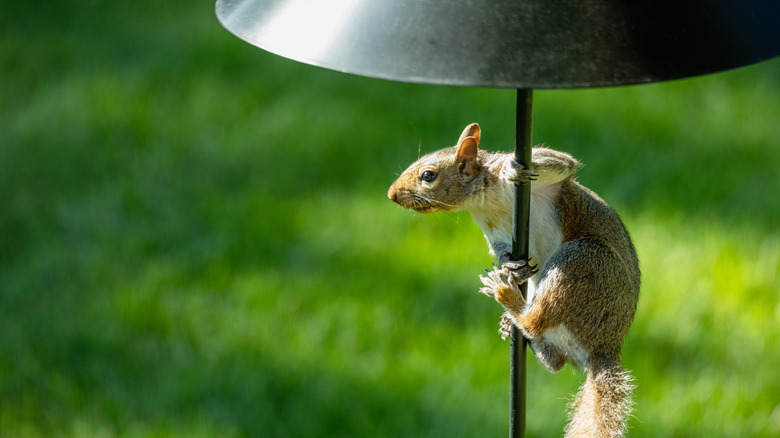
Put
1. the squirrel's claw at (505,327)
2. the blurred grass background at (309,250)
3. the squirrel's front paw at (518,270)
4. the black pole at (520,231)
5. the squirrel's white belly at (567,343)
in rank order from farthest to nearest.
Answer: the blurred grass background at (309,250), the squirrel's claw at (505,327), the squirrel's white belly at (567,343), the squirrel's front paw at (518,270), the black pole at (520,231)

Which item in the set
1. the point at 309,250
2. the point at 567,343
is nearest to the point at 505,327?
the point at 567,343

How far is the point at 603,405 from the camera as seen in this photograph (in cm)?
146

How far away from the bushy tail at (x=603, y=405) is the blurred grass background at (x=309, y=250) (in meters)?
0.95

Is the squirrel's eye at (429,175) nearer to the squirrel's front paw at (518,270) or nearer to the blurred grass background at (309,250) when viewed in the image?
the squirrel's front paw at (518,270)

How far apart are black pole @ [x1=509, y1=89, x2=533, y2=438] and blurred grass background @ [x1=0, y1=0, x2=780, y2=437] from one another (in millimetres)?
1031

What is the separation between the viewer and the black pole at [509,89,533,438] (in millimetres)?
1184

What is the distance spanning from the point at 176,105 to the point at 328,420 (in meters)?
1.93

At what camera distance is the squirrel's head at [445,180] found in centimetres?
157

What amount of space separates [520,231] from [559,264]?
0.63 feet

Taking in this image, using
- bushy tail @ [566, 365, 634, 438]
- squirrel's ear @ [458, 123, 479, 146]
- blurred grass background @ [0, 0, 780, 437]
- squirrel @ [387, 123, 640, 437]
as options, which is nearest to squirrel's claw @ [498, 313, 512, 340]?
squirrel @ [387, 123, 640, 437]

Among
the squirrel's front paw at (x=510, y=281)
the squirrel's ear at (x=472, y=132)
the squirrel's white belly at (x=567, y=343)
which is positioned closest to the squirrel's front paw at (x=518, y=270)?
the squirrel's front paw at (x=510, y=281)

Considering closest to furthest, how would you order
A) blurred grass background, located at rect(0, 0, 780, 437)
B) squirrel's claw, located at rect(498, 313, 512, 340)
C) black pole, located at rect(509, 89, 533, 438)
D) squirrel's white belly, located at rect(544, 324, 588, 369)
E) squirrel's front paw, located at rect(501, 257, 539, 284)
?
black pole, located at rect(509, 89, 533, 438), squirrel's front paw, located at rect(501, 257, 539, 284), squirrel's white belly, located at rect(544, 324, 588, 369), squirrel's claw, located at rect(498, 313, 512, 340), blurred grass background, located at rect(0, 0, 780, 437)

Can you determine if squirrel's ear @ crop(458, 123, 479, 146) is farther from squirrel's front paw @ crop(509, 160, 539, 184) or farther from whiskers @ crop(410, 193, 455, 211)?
squirrel's front paw @ crop(509, 160, 539, 184)

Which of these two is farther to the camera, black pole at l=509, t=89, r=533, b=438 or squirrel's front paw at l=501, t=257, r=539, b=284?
squirrel's front paw at l=501, t=257, r=539, b=284
